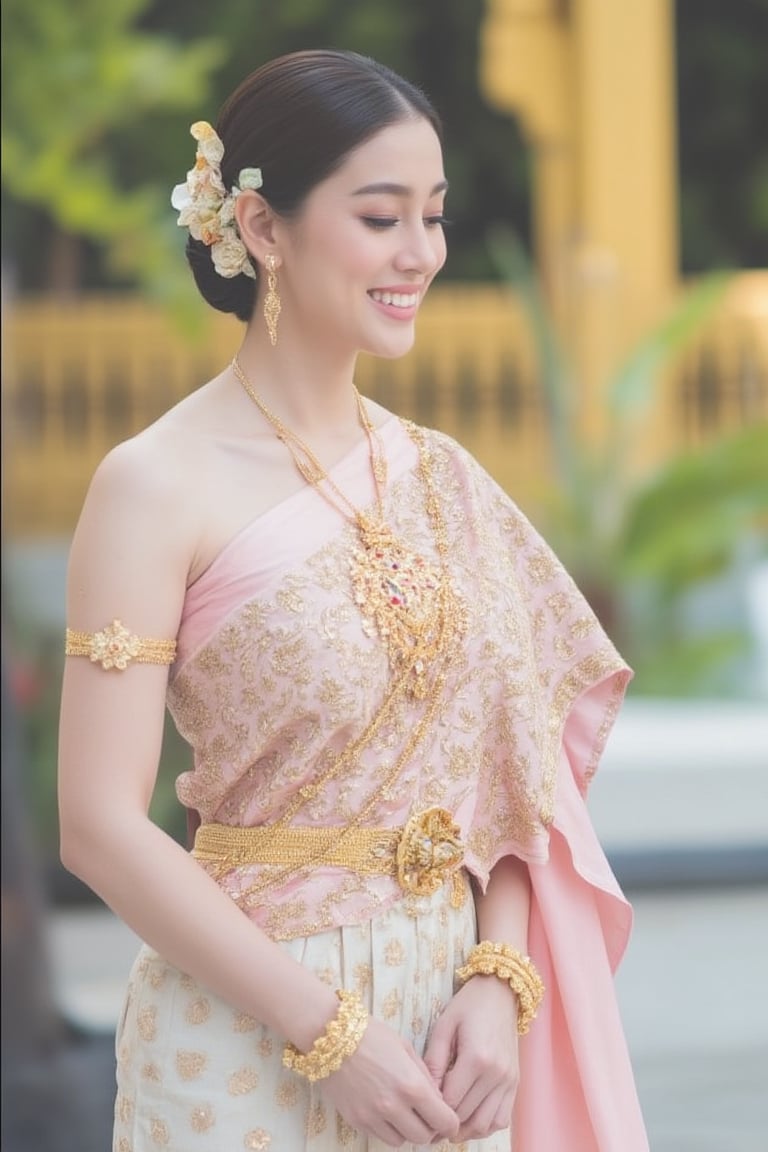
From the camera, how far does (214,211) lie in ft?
5.70

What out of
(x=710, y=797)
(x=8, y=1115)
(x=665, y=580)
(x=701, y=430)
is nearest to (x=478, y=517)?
(x=8, y=1115)

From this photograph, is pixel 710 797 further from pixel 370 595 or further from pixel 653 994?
pixel 370 595

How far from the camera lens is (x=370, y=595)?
5.44ft

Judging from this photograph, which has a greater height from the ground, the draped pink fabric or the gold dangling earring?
the gold dangling earring

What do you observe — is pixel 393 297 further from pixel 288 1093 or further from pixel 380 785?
pixel 288 1093

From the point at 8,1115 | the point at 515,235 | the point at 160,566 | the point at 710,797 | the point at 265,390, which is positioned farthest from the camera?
the point at 515,235

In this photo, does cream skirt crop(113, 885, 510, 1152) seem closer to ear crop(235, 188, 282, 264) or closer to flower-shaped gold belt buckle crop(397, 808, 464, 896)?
flower-shaped gold belt buckle crop(397, 808, 464, 896)

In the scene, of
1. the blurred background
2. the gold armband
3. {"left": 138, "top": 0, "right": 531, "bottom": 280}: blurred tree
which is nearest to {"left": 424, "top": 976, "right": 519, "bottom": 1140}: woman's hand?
the gold armband

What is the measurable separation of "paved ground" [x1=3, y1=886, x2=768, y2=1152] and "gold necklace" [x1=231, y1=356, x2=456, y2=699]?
7.67ft

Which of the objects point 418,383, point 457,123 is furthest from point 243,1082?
point 457,123

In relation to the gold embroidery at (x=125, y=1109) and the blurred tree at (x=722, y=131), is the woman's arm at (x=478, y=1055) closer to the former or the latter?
the gold embroidery at (x=125, y=1109)

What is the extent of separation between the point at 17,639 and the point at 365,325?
234 inches

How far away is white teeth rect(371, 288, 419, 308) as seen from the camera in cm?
167

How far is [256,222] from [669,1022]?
3411 millimetres
